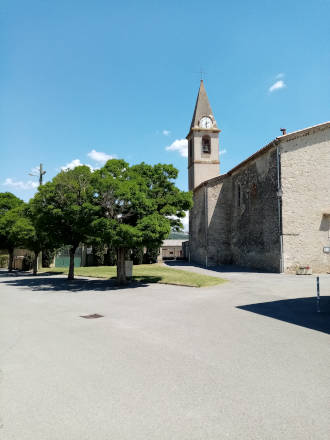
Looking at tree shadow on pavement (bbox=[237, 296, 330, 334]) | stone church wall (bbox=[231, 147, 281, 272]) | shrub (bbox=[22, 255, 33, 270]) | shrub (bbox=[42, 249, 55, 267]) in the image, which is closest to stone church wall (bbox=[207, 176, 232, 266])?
stone church wall (bbox=[231, 147, 281, 272])

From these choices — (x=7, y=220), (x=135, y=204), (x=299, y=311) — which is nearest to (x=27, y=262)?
(x=7, y=220)

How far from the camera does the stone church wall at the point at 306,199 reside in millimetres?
21266

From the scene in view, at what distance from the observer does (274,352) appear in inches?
221

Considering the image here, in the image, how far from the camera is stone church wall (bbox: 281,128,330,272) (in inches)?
837

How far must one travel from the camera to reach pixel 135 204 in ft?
52.2

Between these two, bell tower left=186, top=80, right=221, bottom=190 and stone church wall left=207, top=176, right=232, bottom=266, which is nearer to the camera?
stone church wall left=207, top=176, right=232, bottom=266

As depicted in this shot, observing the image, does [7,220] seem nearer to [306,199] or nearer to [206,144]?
[206,144]

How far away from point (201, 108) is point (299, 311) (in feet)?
117

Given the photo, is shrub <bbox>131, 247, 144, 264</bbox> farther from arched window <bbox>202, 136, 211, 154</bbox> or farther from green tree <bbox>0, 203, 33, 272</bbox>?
arched window <bbox>202, 136, 211, 154</bbox>

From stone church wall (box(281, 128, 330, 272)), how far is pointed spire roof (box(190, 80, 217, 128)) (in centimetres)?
1932

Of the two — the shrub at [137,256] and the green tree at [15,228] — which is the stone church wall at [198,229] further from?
the green tree at [15,228]

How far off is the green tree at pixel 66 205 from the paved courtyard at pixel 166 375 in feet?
23.9

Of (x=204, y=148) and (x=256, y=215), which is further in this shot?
(x=204, y=148)

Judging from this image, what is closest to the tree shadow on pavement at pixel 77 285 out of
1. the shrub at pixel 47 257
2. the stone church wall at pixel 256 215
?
the stone church wall at pixel 256 215
